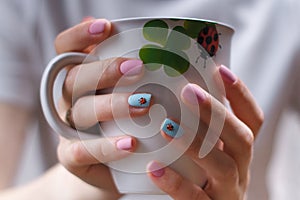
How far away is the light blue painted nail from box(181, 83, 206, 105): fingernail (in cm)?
3

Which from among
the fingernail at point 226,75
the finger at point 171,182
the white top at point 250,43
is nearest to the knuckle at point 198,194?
the finger at point 171,182

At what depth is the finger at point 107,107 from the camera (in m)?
0.38

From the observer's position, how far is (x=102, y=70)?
0.39 meters

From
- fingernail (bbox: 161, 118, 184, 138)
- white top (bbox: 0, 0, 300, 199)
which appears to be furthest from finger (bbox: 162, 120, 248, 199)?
white top (bbox: 0, 0, 300, 199)

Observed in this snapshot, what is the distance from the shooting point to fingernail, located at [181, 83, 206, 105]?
377 mm

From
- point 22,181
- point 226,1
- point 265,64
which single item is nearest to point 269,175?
point 265,64

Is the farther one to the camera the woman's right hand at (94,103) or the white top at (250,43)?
the white top at (250,43)

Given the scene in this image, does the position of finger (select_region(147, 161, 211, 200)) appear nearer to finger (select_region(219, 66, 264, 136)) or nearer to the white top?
finger (select_region(219, 66, 264, 136))

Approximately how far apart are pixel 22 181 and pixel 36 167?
5 cm

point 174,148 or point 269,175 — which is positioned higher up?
point 174,148

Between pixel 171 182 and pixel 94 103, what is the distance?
0.09 m

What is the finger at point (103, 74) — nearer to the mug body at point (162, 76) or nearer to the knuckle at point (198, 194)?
the mug body at point (162, 76)

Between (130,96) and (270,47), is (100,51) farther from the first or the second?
(270,47)

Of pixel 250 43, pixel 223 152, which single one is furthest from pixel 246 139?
pixel 250 43
